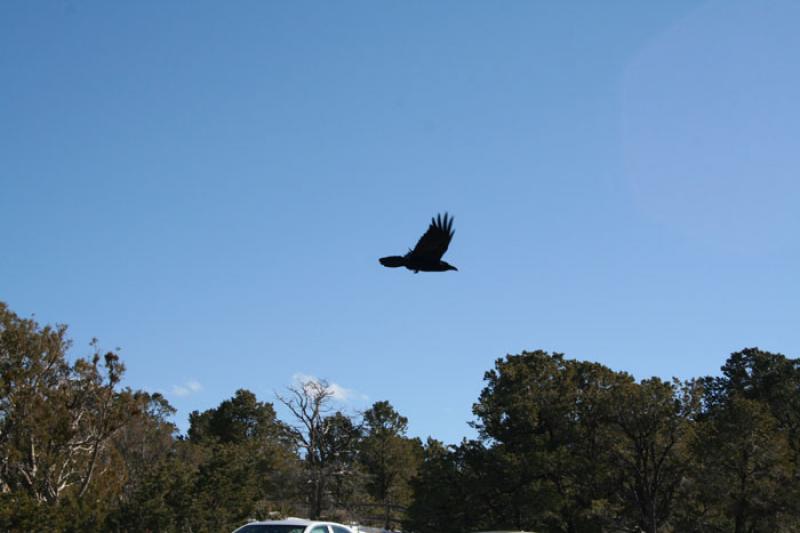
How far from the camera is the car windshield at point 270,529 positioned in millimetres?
13688

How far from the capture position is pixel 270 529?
45.5 feet

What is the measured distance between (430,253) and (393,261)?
0.49m

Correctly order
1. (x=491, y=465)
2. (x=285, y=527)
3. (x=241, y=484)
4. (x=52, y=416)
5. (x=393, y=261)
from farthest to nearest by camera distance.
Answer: (x=241, y=484), (x=491, y=465), (x=52, y=416), (x=285, y=527), (x=393, y=261)

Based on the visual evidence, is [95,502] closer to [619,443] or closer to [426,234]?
[619,443]

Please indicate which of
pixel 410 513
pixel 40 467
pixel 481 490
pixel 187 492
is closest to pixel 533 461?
pixel 481 490

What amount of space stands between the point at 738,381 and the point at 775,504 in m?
26.0

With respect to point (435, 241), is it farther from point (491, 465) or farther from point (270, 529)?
point (491, 465)

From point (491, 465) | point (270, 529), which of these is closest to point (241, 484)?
point (491, 465)

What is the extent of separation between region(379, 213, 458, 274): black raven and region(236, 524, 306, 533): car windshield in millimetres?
6388

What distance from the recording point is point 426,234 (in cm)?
963

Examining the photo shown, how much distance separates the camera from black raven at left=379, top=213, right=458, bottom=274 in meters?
9.34

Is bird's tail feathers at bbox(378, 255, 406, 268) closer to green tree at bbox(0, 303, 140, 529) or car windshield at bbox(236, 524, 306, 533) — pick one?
car windshield at bbox(236, 524, 306, 533)

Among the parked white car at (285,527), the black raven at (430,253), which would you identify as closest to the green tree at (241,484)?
the parked white car at (285,527)

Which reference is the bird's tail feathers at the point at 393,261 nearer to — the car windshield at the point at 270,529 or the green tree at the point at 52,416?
the car windshield at the point at 270,529
